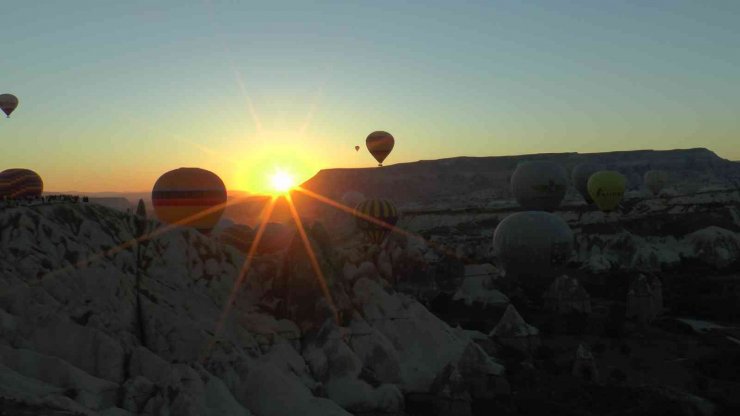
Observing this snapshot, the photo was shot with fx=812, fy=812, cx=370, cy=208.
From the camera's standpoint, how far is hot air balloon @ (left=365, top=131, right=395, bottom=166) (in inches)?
3157

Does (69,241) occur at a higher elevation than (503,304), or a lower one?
higher

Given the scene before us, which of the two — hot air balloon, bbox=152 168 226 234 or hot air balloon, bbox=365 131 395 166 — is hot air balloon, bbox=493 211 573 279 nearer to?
hot air balloon, bbox=152 168 226 234

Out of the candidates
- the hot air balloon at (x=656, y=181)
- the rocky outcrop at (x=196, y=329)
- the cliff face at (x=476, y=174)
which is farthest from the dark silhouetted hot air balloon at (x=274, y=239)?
the cliff face at (x=476, y=174)

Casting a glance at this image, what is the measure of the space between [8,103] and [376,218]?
27.2 metres

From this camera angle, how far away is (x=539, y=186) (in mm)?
76562

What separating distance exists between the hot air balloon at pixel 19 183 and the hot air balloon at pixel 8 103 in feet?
54.5

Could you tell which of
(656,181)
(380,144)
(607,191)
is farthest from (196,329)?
(656,181)

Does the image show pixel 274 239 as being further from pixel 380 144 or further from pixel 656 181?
pixel 656 181

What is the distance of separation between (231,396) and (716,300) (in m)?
37.5

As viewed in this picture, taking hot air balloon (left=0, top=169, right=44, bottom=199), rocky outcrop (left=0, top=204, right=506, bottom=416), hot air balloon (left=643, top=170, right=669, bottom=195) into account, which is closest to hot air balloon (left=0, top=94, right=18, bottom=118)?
hot air balloon (left=0, top=169, right=44, bottom=199)

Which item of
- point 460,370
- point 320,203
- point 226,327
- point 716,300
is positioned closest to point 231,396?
point 226,327

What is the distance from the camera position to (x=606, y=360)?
37.1 meters

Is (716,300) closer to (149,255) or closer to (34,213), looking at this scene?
(149,255)

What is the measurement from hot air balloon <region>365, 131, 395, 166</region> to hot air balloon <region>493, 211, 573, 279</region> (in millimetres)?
29799
